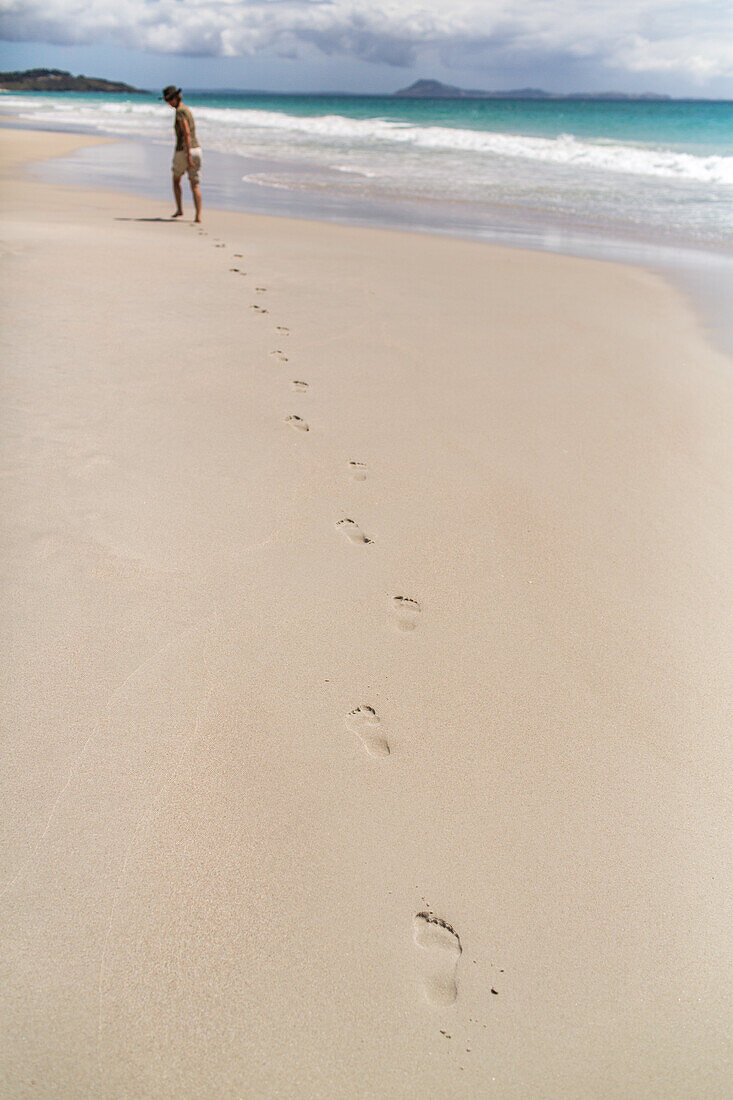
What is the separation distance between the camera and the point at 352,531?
8.43 ft

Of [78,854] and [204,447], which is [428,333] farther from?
[78,854]

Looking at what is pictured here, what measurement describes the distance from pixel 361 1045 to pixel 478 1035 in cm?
20

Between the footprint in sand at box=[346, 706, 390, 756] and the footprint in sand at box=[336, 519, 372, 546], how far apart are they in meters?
0.79

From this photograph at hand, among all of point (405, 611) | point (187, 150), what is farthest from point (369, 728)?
point (187, 150)

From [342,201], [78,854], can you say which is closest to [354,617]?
[78,854]

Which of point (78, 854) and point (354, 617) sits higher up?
point (354, 617)

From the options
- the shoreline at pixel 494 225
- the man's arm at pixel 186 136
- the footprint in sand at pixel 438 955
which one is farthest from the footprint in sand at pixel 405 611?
the man's arm at pixel 186 136

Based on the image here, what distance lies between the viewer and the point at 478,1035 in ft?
4.05

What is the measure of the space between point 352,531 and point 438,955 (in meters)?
1.49

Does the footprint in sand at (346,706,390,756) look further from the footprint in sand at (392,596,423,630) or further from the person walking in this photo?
the person walking

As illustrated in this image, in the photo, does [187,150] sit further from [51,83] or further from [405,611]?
[51,83]

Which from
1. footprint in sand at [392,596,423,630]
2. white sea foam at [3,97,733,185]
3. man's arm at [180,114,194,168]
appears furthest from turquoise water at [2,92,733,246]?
footprint in sand at [392,596,423,630]

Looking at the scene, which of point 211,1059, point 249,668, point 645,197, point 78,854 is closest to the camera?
point 211,1059

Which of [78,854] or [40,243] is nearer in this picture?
[78,854]
